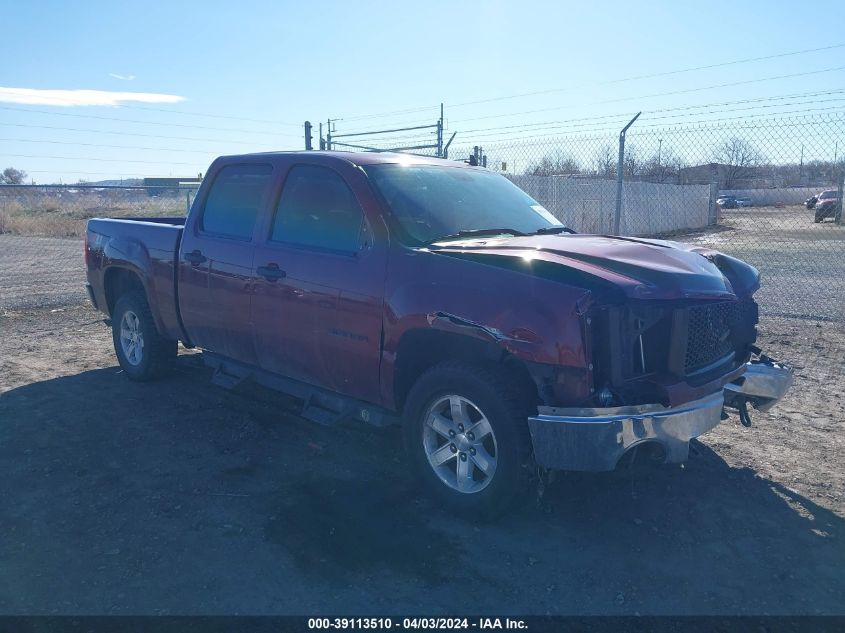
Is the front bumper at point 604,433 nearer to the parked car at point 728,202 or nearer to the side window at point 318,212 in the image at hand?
the side window at point 318,212

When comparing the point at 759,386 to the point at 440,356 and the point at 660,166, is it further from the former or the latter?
the point at 660,166

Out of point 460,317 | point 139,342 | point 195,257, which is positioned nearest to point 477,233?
point 460,317

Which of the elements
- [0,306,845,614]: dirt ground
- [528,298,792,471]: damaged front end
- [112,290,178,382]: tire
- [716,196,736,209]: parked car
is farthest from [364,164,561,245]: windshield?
[716,196,736,209]: parked car

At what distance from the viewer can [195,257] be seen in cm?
569

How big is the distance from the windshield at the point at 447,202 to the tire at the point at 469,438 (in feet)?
3.06

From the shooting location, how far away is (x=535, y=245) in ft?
13.9

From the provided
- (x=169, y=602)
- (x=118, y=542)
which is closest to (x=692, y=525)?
(x=169, y=602)

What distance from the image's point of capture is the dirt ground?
10.9ft

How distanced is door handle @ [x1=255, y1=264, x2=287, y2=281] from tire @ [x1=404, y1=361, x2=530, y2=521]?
1.33 m

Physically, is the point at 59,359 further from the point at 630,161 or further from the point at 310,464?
the point at 630,161

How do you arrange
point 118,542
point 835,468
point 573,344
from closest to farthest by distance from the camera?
point 573,344 → point 118,542 → point 835,468

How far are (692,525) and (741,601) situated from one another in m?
0.73

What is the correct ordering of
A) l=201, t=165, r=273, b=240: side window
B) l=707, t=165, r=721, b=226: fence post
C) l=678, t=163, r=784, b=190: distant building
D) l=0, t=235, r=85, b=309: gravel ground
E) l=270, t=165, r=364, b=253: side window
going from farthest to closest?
l=707, t=165, r=721, b=226: fence post
l=678, t=163, r=784, b=190: distant building
l=0, t=235, r=85, b=309: gravel ground
l=201, t=165, r=273, b=240: side window
l=270, t=165, r=364, b=253: side window

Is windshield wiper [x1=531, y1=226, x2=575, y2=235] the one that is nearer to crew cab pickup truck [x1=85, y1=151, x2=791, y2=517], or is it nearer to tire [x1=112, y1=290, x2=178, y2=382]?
crew cab pickup truck [x1=85, y1=151, x2=791, y2=517]
